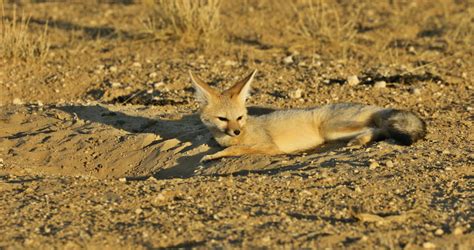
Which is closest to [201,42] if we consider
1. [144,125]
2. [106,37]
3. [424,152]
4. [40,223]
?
[106,37]

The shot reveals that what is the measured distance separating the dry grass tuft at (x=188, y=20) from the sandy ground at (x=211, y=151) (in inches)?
7.1

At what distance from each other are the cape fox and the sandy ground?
17 centimetres

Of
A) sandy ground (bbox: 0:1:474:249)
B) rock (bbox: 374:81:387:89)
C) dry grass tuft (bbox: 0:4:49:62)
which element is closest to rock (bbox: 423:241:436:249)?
sandy ground (bbox: 0:1:474:249)

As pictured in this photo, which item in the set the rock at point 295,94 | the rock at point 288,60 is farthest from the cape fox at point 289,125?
the rock at point 288,60

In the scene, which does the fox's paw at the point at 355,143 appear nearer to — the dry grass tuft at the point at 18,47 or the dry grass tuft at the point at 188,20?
the dry grass tuft at the point at 188,20

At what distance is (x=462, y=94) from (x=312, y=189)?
366cm

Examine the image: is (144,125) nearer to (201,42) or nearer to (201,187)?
(201,187)

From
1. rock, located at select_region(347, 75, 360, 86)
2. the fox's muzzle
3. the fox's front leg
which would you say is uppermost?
the fox's muzzle

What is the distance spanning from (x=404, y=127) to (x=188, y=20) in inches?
174

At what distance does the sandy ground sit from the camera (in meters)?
4.65

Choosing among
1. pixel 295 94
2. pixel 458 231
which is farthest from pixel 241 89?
pixel 458 231

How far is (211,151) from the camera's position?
686 centimetres

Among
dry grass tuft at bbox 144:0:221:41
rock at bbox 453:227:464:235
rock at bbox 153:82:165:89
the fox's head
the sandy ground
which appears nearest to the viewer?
rock at bbox 453:227:464:235

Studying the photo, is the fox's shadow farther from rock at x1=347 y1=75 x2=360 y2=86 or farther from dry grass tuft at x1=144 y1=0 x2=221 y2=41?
dry grass tuft at x1=144 y1=0 x2=221 y2=41
